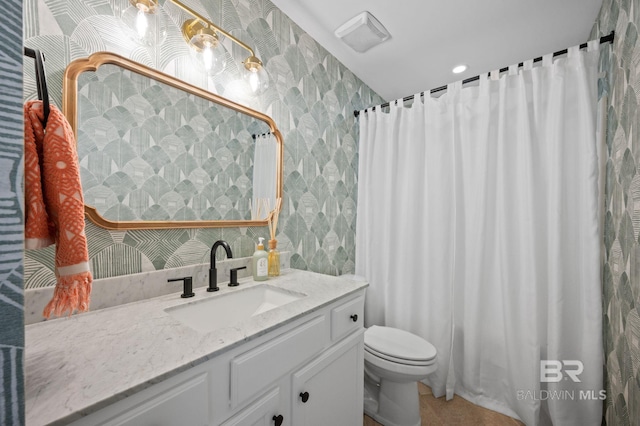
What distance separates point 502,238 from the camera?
1688 millimetres

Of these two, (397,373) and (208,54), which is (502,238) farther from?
(208,54)

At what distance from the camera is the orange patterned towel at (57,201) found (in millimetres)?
553

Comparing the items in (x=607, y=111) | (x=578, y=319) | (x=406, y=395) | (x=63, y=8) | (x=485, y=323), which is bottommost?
(x=406, y=395)

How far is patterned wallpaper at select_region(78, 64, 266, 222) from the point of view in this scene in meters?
0.97

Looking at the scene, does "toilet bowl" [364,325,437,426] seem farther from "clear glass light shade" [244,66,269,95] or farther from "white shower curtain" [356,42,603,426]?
"clear glass light shade" [244,66,269,95]

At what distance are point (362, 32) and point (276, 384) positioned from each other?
204cm

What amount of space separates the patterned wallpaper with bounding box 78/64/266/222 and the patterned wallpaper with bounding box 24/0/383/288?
92 millimetres

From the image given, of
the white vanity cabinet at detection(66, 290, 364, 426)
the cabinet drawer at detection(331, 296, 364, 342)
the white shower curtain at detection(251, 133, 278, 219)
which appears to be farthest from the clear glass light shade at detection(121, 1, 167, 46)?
the cabinet drawer at detection(331, 296, 364, 342)

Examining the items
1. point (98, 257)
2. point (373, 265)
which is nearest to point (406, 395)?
point (373, 265)

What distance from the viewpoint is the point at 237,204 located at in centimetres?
144

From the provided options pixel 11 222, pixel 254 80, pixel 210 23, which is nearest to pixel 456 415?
pixel 11 222

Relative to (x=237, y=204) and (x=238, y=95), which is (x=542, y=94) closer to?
(x=238, y=95)

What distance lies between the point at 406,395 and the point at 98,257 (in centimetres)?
170

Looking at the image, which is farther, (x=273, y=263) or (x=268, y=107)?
(x=268, y=107)
